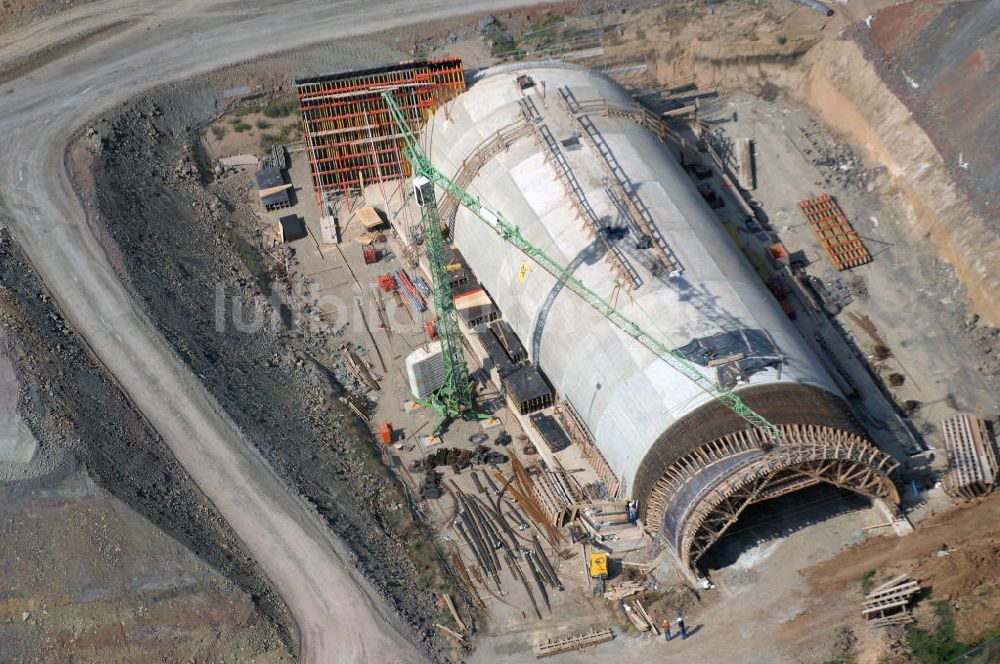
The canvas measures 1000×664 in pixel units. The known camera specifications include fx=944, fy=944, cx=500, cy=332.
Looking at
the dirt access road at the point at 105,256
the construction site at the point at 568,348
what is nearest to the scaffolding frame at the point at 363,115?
the construction site at the point at 568,348

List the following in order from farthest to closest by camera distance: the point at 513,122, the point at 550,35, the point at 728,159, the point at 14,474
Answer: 1. the point at 550,35
2. the point at 728,159
3. the point at 513,122
4. the point at 14,474

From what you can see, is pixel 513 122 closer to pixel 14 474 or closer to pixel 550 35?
pixel 550 35

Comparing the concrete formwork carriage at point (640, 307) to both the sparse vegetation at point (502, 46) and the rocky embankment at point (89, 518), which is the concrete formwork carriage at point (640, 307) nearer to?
the sparse vegetation at point (502, 46)

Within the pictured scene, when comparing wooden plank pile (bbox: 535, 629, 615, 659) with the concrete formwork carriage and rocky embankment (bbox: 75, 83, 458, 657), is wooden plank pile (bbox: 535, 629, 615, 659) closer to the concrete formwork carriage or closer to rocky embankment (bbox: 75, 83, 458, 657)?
rocky embankment (bbox: 75, 83, 458, 657)

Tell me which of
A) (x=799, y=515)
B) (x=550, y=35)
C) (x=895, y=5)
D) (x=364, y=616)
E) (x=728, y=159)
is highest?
(x=550, y=35)

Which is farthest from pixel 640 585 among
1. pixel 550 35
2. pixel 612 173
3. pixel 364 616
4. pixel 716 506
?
pixel 550 35

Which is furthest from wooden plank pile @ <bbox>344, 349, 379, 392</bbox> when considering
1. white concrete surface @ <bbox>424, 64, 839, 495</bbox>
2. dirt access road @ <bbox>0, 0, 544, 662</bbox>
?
white concrete surface @ <bbox>424, 64, 839, 495</bbox>
